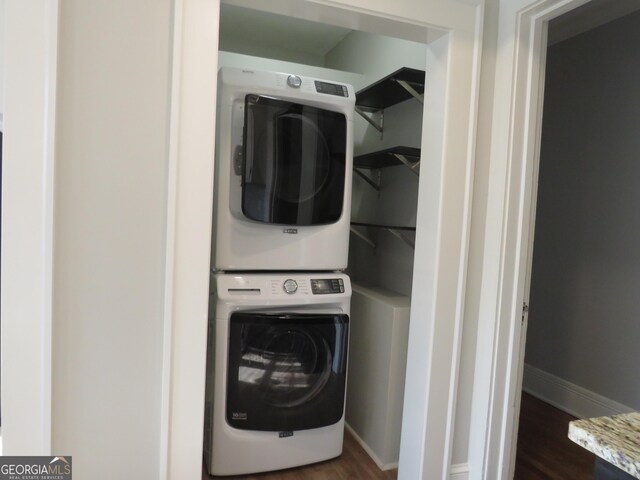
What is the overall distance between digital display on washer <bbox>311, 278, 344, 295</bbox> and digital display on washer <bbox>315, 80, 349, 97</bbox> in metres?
0.89

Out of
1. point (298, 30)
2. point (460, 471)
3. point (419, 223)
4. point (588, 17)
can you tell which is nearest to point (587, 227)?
point (588, 17)

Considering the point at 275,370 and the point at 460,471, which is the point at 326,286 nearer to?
the point at 275,370

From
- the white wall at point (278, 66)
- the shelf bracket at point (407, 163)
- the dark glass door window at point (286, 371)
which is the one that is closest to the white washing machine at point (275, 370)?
the dark glass door window at point (286, 371)

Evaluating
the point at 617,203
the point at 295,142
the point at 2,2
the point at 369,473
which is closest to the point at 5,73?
the point at 2,2

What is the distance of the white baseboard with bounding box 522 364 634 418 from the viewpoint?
8.37 ft

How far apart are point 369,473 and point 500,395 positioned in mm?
803

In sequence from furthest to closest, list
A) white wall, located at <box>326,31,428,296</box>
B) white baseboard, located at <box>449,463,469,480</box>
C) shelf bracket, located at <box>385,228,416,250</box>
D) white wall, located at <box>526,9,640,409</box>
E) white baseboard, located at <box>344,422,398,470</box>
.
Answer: white wall, located at <box>526,9,640,409</box>, white wall, located at <box>326,31,428,296</box>, shelf bracket, located at <box>385,228,416,250</box>, white baseboard, located at <box>344,422,398,470</box>, white baseboard, located at <box>449,463,469,480</box>

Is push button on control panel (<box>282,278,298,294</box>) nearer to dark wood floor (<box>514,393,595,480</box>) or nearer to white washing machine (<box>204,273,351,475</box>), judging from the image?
white washing machine (<box>204,273,351,475</box>)

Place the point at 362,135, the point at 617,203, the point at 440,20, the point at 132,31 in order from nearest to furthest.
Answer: the point at 132,31, the point at 440,20, the point at 617,203, the point at 362,135

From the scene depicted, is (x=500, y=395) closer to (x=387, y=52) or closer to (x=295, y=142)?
(x=295, y=142)

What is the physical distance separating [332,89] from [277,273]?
0.92 m

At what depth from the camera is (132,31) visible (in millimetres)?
1310

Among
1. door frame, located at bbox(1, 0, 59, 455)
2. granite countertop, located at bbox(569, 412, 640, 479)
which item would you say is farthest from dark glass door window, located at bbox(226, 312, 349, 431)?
granite countertop, located at bbox(569, 412, 640, 479)

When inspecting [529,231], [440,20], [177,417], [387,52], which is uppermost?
[387,52]
